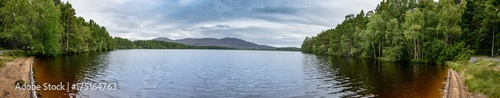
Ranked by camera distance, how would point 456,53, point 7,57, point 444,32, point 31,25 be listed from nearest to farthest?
point 7,57 → point 456,53 → point 444,32 → point 31,25

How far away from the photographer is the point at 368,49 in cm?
7225

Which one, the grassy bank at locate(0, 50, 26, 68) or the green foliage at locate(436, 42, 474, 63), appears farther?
the green foliage at locate(436, 42, 474, 63)

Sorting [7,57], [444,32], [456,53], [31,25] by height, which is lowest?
[7,57]

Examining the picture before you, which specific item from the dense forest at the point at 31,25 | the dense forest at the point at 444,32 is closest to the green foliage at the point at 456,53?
the dense forest at the point at 444,32

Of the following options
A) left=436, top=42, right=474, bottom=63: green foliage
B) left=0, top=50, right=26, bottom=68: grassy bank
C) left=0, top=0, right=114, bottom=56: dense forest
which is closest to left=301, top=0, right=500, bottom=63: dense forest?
left=436, top=42, right=474, bottom=63: green foliage

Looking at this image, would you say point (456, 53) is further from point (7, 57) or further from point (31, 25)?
point (31, 25)

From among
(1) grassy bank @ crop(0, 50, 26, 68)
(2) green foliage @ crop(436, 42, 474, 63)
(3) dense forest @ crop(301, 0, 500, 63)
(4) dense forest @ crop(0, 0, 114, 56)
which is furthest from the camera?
(4) dense forest @ crop(0, 0, 114, 56)

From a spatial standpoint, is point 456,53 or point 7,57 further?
point 456,53

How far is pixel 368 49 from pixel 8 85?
219ft

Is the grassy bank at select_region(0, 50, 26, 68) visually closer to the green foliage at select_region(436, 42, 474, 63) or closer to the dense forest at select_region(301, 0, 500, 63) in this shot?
the green foliage at select_region(436, 42, 474, 63)

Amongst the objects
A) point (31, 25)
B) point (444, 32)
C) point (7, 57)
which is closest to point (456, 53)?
point (444, 32)

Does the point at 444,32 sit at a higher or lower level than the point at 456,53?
higher

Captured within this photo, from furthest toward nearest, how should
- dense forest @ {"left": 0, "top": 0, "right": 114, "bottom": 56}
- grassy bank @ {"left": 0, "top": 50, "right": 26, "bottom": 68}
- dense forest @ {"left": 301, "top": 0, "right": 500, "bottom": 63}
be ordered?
dense forest @ {"left": 0, "top": 0, "right": 114, "bottom": 56} < dense forest @ {"left": 301, "top": 0, "right": 500, "bottom": 63} < grassy bank @ {"left": 0, "top": 50, "right": 26, "bottom": 68}

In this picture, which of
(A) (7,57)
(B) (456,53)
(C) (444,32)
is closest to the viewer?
(A) (7,57)
